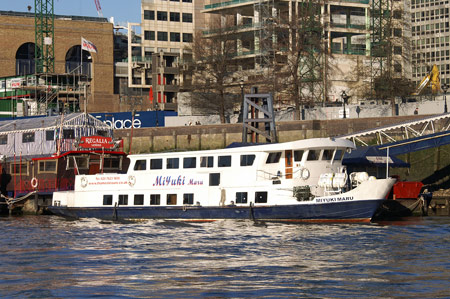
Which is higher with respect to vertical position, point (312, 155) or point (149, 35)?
point (149, 35)

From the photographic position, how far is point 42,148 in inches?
2347

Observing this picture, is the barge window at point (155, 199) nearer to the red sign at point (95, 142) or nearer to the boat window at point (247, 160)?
the boat window at point (247, 160)

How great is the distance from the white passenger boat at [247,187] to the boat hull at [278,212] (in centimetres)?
5

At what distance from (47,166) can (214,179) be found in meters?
16.0

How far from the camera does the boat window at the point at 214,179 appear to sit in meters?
44.4

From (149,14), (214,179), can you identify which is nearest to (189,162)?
(214,179)

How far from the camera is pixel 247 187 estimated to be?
43281mm

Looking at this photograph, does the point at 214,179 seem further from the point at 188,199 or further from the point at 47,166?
the point at 47,166

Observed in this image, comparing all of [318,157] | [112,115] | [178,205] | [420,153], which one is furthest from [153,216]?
[112,115]

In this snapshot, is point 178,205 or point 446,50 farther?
point 446,50

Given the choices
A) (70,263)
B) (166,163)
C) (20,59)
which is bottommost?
(70,263)

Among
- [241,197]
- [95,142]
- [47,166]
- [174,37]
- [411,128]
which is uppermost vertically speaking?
[174,37]

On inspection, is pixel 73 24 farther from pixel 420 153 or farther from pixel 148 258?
pixel 148 258

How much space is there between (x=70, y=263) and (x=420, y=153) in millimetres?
35198
